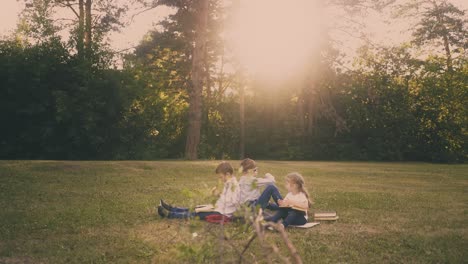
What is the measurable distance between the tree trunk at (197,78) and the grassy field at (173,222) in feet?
33.4

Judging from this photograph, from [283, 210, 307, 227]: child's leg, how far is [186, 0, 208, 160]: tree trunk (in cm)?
1977

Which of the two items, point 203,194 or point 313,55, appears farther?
point 313,55

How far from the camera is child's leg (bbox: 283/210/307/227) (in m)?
9.07

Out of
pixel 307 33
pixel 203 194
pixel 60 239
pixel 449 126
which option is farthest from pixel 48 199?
pixel 449 126

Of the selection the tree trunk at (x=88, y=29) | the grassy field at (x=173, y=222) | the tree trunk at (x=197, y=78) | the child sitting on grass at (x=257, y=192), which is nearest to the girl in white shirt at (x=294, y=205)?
the grassy field at (x=173, y=222)

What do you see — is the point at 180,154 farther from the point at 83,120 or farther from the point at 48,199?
the point at 48,199

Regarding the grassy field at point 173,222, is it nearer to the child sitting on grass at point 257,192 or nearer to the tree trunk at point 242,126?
the child sitting on grass at point 257,192

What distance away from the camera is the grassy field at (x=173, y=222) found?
6.60 metres

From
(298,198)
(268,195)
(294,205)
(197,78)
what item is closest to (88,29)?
(197,78)

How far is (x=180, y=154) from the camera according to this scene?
38.5m

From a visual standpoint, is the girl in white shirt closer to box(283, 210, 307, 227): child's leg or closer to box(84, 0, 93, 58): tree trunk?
box(283, 210, 307, 227): child's leg

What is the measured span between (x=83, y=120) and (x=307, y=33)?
56.1 feet

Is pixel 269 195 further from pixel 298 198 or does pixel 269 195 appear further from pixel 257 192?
pixel 298 198

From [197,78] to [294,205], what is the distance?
2003 cm
